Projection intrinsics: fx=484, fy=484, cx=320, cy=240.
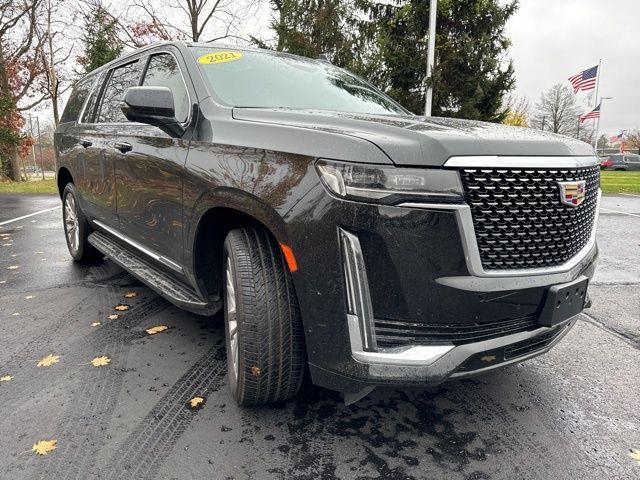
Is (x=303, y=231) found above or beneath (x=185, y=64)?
beneath

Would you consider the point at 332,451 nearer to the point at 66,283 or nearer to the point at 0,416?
the point at 0,416

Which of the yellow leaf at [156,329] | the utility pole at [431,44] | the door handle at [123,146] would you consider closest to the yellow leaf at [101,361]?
the yellow leaf at [156,329]

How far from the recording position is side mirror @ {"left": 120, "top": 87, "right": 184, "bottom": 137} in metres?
2.50

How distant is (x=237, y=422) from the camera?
7.43ft

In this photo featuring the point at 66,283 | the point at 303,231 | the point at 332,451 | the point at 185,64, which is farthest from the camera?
the point at 66,283

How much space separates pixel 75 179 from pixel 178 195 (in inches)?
105

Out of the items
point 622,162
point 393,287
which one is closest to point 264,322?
point 393,287

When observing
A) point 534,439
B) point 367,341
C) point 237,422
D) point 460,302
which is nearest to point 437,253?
point 460,302

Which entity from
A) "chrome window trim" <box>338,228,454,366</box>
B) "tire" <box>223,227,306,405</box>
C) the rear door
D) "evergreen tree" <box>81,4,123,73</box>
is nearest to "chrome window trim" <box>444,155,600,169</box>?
"chrome window trim" <box>338,228,454,366</box>

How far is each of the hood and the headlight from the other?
0.13 feet

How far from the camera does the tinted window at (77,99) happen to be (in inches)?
192

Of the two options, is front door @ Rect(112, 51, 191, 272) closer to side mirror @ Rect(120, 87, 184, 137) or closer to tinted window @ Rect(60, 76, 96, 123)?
side mirror @ Rect(120, 87, 184, 137)

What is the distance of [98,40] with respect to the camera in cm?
1848

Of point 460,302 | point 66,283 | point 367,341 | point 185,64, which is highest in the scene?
point 185,64
